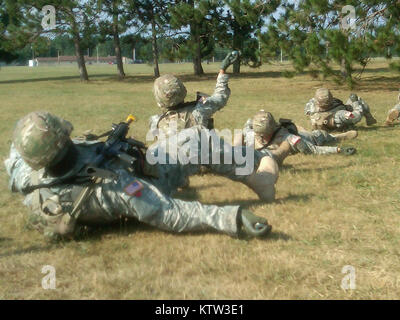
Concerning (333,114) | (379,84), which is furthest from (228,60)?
(379,84)

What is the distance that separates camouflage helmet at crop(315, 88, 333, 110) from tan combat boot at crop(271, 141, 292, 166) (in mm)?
2531

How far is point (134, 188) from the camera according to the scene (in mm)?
3441

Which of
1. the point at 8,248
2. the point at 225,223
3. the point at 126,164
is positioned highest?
the point at 126,164

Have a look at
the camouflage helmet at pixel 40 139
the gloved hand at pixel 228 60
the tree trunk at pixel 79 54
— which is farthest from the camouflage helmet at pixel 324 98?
the tree trunk at pixel 79 54

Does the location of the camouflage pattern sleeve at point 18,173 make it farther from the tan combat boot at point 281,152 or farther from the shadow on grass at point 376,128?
the shadow on grass at point 376,128

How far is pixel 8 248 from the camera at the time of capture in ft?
12.1

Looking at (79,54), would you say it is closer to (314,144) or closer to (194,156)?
(314,144)

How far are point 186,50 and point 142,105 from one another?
11454mm

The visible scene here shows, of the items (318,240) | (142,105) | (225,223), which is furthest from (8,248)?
(142,105)

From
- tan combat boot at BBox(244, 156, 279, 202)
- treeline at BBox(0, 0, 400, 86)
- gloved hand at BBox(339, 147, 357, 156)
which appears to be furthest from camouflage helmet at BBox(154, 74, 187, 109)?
treeline at BBox(0, 0, 400, 86)

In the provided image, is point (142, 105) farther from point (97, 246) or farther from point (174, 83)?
point (97, 246)

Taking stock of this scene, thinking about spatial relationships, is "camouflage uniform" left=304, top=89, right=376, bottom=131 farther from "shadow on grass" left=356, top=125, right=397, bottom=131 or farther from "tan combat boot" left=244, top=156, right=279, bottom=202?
"tan combat boot" left=244, top=156, right=279, bottom=202

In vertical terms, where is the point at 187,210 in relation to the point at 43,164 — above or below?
below
